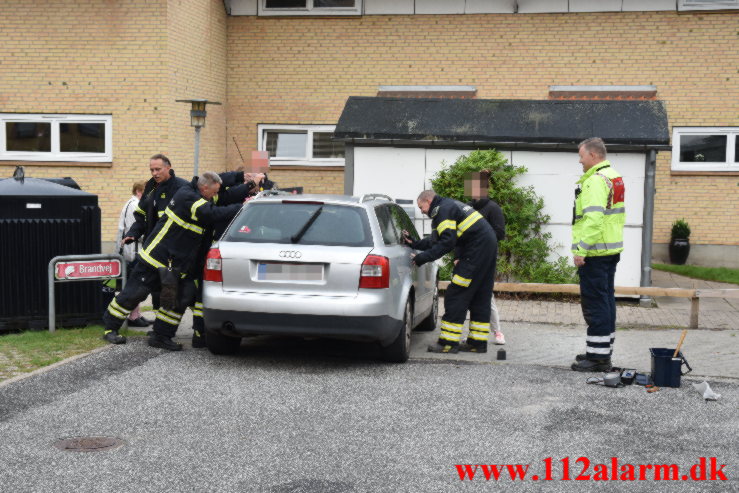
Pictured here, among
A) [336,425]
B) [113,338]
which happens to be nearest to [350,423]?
[336,425]

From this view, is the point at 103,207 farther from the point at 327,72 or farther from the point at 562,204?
the point at 562,204

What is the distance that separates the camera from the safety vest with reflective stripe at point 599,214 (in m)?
7.95

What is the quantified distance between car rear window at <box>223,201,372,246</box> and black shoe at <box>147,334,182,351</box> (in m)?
1.35

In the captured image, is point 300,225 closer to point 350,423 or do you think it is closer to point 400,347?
point 400,347

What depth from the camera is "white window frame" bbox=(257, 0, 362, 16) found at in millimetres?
18375

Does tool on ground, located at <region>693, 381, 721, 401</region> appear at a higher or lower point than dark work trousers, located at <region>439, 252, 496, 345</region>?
lower

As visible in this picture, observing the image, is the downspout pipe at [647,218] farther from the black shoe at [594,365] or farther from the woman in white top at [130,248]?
the woman in white top at [130,248]

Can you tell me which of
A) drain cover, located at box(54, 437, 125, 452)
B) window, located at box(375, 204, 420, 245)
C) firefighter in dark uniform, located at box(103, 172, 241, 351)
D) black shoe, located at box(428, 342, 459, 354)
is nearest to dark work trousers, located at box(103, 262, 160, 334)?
firefighter in dark uniform, located at box(103, 172, 241, 351)

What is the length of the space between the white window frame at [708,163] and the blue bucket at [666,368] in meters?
10.6

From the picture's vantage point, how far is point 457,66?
59.8 feet

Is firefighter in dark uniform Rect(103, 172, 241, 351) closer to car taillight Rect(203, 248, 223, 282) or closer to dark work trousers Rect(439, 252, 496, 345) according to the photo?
car taillight Rect(203, 248, 223, 282)

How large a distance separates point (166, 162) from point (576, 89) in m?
10.7

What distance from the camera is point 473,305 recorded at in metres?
9.10

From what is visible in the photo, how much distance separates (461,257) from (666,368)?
2.24m
